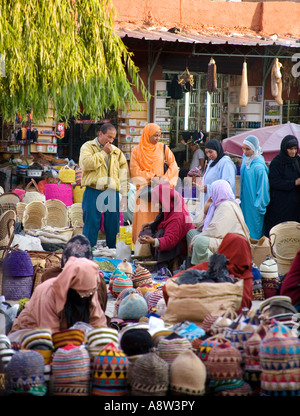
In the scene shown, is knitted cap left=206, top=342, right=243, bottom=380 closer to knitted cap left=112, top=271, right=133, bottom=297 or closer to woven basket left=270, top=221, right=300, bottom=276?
knitted cap left=112, top=271, right=133, bottom=297

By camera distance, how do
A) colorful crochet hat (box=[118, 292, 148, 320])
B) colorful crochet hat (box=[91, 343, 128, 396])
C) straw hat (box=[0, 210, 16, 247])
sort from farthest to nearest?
straw hat (box=[0, 210, 16, 247])
colorful crochet hat (box=[118, 292, 148, 320])
colorful crochet hat (box=[91, 343, 128, 396])

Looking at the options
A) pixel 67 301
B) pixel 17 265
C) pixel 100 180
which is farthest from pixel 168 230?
pixel 67 301

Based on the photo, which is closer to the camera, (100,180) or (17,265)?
(17,265)

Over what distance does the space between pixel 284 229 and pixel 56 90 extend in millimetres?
3022

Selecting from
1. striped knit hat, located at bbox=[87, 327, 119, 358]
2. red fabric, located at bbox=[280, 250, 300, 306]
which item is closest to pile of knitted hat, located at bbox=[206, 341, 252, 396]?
striped knit hat, located at bbox=[87, 327, 119, 358]

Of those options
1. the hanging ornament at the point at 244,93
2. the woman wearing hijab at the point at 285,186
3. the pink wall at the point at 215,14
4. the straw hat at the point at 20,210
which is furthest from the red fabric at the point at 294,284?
the pink wall at the point at 215,14

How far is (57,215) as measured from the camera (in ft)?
32.9

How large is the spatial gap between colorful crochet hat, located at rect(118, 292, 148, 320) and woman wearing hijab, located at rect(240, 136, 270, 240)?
11.8ft

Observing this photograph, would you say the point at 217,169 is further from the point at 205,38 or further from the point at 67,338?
the point at 205,38

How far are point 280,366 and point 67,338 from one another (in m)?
1.17

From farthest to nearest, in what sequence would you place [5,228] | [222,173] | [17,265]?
[222,173]
[5,228]
[17,265]

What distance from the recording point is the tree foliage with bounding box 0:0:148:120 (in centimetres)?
716

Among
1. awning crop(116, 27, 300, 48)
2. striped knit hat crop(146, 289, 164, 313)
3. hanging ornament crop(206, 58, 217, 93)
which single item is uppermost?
awning crop(116, 27, 300, 48)
